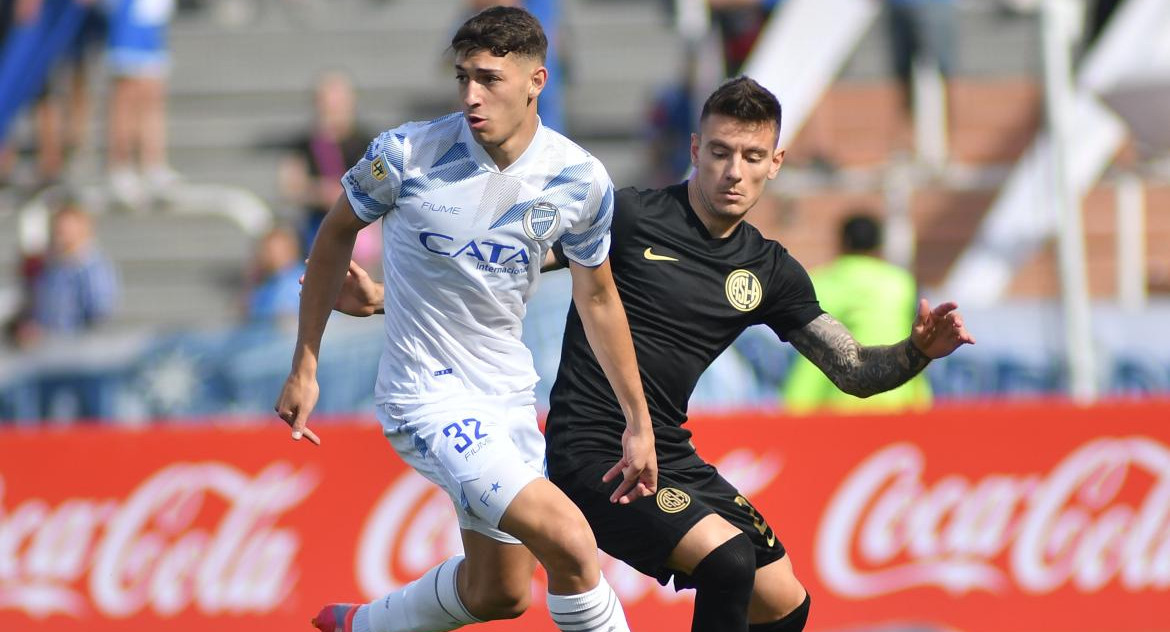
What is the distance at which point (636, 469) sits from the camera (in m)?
5.22

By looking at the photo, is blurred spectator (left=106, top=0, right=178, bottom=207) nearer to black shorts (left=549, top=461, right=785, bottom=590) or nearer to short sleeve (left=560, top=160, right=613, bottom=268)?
black shorts (left=549, top=461, right=785, bottom=590)

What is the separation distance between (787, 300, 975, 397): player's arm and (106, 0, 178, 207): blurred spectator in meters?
7.83

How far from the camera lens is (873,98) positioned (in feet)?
40.9

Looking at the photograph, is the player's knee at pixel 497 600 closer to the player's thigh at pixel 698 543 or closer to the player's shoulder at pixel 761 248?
the player's thigh at pixel 698 543

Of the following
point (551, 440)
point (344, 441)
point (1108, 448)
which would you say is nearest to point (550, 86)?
point (344, 441)

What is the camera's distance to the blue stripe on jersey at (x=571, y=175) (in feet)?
17.3

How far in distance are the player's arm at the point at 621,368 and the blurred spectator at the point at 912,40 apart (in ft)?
24.0

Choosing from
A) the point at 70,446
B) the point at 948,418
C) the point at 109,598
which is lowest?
the point at 109,598

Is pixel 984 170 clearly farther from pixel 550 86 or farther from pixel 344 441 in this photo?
pixel 344 441

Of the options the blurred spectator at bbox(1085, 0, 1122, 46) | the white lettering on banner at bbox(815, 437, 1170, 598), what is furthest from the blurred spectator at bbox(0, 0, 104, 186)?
the blurred spectator at bbox(1085, 0, 1122, 46)

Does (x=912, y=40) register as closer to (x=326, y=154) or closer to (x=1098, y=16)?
(x=1098, y=16)

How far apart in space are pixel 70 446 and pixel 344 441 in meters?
1.47

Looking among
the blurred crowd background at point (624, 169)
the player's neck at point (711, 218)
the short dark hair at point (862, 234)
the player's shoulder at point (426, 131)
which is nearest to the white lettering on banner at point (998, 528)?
the blurred crowd background at point (624, 169)

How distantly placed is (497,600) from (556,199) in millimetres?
1332
